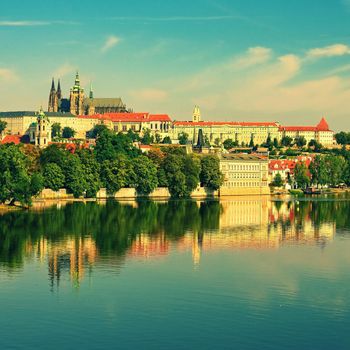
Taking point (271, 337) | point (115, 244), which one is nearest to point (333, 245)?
point (115, 244)

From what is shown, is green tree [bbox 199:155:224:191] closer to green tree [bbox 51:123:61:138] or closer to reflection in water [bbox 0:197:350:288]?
reflection in water [bbox 0:197:350:288]

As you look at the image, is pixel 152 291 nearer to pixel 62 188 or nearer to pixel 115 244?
pixel 115 244

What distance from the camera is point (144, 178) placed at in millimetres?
91062

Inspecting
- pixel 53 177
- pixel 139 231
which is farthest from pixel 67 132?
pixel 139 231

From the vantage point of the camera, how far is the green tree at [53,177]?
264 ft

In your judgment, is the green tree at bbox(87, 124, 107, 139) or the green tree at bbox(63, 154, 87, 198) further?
the green tree at bbox(87, 124, 107, 139)

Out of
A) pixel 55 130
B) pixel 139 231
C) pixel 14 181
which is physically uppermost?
pixel 55 130

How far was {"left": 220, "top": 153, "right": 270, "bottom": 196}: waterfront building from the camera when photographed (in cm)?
11213

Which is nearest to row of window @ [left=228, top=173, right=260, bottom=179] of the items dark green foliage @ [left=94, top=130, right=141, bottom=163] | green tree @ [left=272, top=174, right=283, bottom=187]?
green tree @ [left=272, top=174, right=283, bottom=187]

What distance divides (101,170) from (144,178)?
15.3 feet

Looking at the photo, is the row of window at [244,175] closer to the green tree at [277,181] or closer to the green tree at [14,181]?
the green tree at [277,181]

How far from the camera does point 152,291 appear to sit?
33.4m

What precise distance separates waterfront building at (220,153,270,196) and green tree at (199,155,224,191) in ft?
21.9

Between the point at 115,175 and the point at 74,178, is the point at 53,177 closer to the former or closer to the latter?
the point at 74,178
